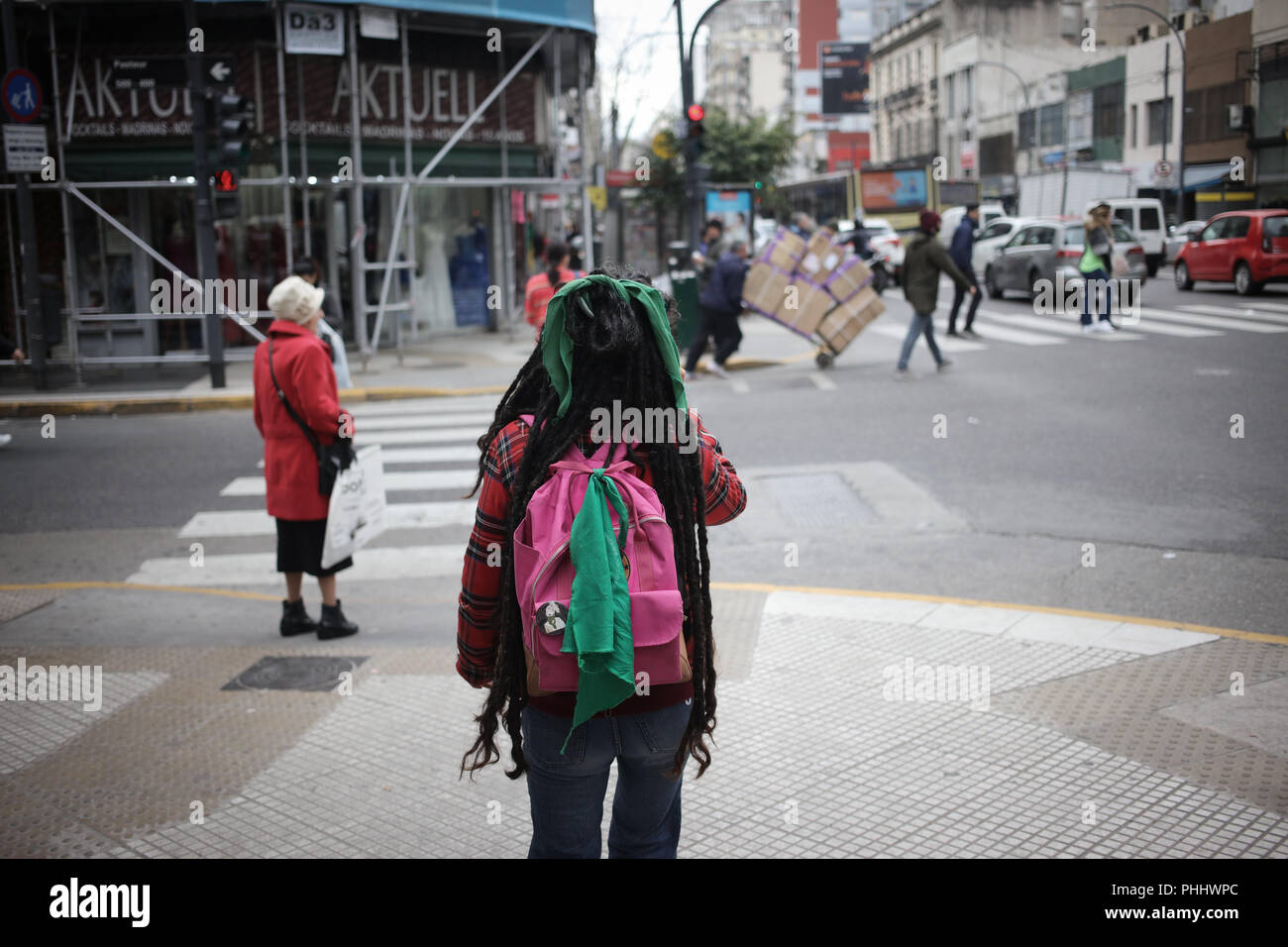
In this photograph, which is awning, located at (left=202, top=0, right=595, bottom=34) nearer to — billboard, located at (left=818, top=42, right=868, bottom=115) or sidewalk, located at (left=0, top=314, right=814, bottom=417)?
sidewalk, located at (left=0, top=314, right=814, bottom=417)

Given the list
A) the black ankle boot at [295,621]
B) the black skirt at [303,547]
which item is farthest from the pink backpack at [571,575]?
the black ankle boot at [295,621]

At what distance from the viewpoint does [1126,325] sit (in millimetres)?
18969

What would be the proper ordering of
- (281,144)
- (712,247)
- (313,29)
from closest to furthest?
(712,247), (313,29), (281,144)

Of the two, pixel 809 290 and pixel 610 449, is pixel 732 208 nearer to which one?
pixel 809 290

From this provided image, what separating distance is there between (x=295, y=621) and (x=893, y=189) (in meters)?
37.9

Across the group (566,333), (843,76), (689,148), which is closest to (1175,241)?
(689,148)

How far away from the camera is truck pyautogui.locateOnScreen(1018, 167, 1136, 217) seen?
4119 centimetres

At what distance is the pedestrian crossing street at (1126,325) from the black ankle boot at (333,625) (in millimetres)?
12760

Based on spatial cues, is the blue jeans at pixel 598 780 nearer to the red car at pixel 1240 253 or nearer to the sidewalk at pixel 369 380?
the sidewalk at pixel 369 380

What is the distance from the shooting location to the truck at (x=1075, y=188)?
41.2 metres
